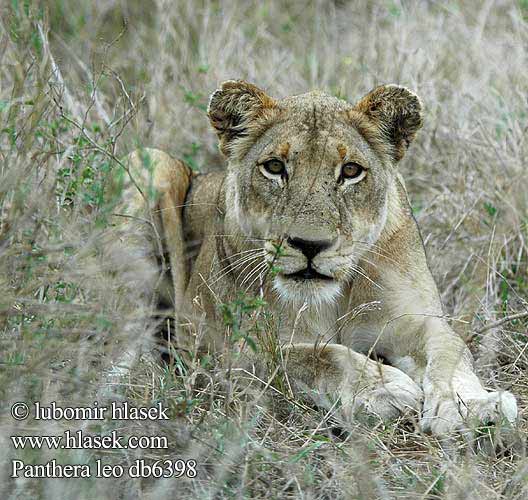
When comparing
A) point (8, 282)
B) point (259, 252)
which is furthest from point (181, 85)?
point (8, 282)

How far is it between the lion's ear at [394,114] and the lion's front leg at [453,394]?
0.92 metres

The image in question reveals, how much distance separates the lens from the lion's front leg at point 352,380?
4.19 metres

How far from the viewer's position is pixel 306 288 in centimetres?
448

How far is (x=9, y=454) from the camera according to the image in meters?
3.26

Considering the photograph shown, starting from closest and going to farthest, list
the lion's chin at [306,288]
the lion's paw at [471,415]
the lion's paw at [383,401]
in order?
1. the lion's paw at [471,415]
2. the lion's paw at [383,401]
3. the lion's chin at [306,288]

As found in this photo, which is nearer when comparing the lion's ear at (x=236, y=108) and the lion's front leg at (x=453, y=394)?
the lion's front leg at (x=453, y=394)

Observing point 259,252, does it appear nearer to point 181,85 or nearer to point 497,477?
point 497,477

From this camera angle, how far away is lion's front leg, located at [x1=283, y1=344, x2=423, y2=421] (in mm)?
4188

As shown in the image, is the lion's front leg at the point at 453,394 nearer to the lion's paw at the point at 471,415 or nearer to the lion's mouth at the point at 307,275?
the lion's paw at the point at 471,415

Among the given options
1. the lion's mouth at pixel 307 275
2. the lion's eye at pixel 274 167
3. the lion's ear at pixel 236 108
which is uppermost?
the lion's ear at pixel 236 108

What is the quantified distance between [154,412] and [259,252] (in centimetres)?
130

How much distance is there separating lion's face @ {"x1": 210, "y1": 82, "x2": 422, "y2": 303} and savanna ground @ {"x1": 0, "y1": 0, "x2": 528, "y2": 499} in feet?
1.47

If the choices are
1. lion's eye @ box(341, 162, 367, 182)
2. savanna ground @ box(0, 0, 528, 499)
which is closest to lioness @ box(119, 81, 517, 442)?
lion's eye @ box(341, 162, 367, 182)

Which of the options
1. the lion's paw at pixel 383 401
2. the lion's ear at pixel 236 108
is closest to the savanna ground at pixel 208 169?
the lion's paw at pixel 383 401
